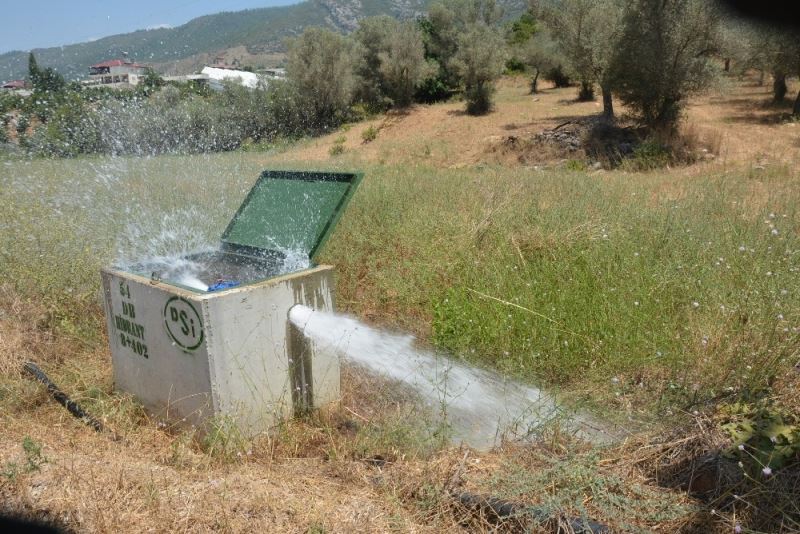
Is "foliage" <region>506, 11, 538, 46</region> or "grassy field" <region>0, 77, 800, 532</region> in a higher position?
Answer: "foliage" <region>506, 11, 538, 46</region>

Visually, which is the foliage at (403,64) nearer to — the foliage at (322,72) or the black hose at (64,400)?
the foliage at (322,72)

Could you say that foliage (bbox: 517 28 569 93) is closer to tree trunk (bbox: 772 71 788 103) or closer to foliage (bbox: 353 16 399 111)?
foliage (bbox: 353 16 399 111)

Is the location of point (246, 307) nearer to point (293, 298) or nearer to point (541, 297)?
point (293, 298)

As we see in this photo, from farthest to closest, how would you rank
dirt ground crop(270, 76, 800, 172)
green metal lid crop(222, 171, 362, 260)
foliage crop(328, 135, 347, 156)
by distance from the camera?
foliage crop(328, 135, 347, 156) → dirt ground crop(270, 76, 800, 172) → green metal lid crop(222, 171, 362, 260)

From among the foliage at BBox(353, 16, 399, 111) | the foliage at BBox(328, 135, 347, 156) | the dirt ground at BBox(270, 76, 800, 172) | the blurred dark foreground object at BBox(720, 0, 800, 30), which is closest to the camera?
the blurred dark foreground object at BBox(720, 0, 800, 30)

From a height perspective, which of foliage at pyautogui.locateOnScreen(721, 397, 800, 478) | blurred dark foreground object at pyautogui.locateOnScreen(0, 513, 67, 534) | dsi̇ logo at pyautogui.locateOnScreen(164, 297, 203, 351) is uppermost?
dsi̇ logo at pyautogui.locateOnScreen(164, 297, 203, 351)

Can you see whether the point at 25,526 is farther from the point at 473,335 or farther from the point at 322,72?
the point at 322,72

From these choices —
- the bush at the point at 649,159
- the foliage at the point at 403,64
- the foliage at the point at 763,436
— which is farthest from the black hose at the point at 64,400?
the foliage at the point at 403,64

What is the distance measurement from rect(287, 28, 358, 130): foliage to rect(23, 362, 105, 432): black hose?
851 inches

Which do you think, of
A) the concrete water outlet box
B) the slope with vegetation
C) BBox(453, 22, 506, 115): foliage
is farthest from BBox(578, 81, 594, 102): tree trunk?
the concrete water outlet box

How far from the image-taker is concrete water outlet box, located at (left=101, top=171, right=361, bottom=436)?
323cm

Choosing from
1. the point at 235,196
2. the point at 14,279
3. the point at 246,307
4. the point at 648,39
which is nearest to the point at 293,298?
the point at 246,307

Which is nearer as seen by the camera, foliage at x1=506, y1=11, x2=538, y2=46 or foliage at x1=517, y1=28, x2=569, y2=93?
foliage at x1=517, y1=28, x2=569, y2=93

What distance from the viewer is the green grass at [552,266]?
3.60m
